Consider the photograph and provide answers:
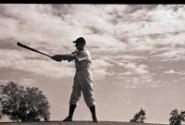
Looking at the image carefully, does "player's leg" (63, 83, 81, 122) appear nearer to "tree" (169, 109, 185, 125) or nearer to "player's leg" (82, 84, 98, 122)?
"player's leg" (82, 84, 98, 122)

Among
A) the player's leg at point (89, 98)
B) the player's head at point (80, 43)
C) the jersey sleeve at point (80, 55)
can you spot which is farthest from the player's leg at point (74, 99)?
the player's head at point (80, 43)

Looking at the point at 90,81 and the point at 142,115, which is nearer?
the point at 90,81

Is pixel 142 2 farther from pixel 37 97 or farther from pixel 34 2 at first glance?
pixel 37 97

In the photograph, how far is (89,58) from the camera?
12.2 metres

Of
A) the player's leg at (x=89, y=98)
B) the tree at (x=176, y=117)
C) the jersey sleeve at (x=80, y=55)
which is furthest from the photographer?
the tree at (x=176, y=117)

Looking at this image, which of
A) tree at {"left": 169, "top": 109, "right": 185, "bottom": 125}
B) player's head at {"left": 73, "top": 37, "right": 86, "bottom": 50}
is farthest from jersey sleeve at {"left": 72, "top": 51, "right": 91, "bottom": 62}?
tree at {"left": 169, "top": 109, "right": 185, "bottom": 125}

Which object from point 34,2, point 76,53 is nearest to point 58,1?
point 34,2

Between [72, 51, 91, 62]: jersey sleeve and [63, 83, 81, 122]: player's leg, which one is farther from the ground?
[72, 51, 91, 62]: jersey sleeve

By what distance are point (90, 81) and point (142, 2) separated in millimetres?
9042

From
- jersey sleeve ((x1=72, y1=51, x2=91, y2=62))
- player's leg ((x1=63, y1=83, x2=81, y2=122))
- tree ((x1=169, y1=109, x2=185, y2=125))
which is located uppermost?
jersey sleeve ((x1=72, y1=51, x2=91, y2=62))

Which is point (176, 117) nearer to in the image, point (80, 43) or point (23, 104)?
point (23, 104)

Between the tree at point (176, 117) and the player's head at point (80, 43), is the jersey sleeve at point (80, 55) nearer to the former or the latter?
the player's head at point (80, 43)

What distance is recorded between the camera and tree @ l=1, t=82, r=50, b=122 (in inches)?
2488

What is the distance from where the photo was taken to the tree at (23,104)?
207ft
